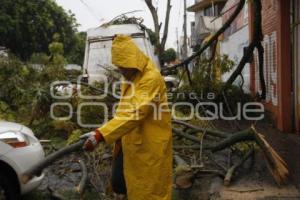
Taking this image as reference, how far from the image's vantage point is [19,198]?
5461 millimetres

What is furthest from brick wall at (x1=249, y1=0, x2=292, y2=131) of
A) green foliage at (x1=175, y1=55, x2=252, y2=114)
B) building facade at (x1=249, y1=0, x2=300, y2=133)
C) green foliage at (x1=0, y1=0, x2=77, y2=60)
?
green foliage at (x1=0, y1=0, x2=77, y2=60)

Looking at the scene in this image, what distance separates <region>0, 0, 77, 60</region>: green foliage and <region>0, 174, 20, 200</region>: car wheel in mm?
21019

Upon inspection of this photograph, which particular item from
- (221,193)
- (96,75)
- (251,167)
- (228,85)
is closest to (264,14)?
(228,85)

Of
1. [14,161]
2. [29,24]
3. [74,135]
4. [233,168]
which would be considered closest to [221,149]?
[233,168]

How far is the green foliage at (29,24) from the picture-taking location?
2706cm

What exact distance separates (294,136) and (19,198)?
5812mm

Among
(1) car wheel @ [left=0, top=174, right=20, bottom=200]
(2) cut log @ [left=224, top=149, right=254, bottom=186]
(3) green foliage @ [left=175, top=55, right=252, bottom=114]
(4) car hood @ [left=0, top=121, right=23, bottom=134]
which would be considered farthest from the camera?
(3) green foliage @ [left=175, top=55, right=252, bottom=114]

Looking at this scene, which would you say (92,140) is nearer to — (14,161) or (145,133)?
(145,133)

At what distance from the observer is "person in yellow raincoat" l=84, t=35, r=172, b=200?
4348 millimetres

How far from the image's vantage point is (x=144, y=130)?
14.6ft

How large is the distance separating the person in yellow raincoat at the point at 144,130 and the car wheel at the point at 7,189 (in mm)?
1526

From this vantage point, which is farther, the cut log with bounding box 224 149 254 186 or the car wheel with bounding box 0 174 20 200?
the cut log with bounding box 224 149 254 186

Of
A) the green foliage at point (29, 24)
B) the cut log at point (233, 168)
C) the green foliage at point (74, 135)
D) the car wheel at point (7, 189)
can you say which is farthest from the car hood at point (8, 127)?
the green foliage at point (29, 24)

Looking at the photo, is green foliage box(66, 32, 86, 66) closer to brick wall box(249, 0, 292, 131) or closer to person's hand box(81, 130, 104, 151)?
brick wall box(249, 0, 292, 131)
